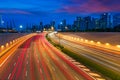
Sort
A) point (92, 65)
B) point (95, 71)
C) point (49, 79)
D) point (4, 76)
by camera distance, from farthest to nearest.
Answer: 1. point (92, 65)
2. point (95, 71)
3. point (4, 76)
4. point (49, 79)

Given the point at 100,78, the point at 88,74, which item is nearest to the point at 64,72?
the point at 88,74

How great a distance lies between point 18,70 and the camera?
Answer: 41594 mm

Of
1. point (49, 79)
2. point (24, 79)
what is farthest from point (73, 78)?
point (24, 79)

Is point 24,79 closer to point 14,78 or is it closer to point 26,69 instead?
point 14,78

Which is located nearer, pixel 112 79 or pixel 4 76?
pixel 112 79

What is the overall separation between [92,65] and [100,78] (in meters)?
11.4

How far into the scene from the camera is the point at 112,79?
111 feet

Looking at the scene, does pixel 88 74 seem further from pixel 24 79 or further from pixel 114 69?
pixel 24 79

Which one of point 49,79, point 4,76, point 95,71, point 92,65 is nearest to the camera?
point 49,79

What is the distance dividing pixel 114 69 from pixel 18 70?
48.2 feet

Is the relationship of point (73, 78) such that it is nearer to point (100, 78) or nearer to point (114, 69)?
point (100, 78)

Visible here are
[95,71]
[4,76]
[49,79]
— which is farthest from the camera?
[95,71]

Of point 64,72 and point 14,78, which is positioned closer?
point 14,78

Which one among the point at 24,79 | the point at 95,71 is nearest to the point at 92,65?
the point at 95,71
